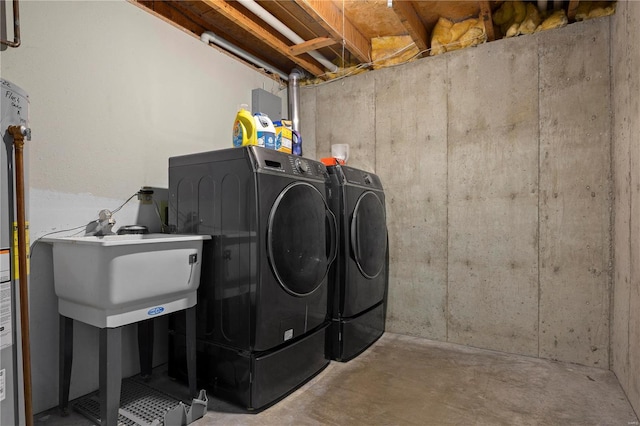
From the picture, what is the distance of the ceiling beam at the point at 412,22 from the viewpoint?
2.47m

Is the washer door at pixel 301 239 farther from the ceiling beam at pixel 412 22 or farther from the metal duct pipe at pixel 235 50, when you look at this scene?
the metal duct pipe at pixel 235 50

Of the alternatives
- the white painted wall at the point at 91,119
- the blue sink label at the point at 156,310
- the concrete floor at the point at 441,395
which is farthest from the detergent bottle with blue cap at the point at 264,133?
the concrete floor at the point at 441,395

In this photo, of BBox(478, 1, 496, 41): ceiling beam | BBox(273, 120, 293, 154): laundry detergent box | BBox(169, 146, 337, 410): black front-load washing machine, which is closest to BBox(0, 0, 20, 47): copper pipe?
BBox(169, 146, 337, 410): black front-load washing machine

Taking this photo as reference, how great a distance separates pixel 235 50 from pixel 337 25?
2.89 feet

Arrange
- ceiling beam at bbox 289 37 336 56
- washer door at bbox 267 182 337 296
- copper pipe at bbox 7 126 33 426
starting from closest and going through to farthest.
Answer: copper pipe at bbox 7 126 33 426, washer door at bbox 267 182 337 296, ceiling beam at bbox 289 37 336 56

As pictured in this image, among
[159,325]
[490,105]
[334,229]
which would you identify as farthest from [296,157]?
[490,105]

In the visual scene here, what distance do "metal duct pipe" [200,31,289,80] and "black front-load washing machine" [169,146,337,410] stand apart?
1.24 metres

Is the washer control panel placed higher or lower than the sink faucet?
higher

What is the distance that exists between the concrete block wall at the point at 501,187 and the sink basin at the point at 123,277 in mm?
1896

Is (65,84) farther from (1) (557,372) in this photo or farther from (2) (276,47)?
(1) (557,372)

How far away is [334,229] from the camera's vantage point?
234 cm

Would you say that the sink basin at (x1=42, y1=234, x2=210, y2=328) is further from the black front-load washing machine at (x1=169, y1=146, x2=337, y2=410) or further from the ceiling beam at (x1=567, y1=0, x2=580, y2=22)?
the ceiling beam at (x1=567, y1=0, x2=580, y2=22)

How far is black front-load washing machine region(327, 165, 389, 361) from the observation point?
244 cm

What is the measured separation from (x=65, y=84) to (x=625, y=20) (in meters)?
3.11
